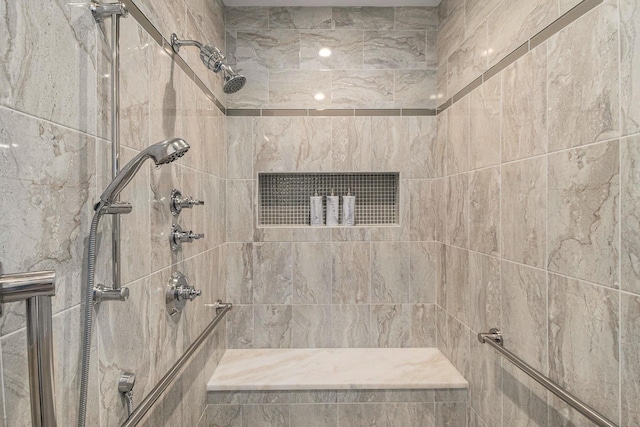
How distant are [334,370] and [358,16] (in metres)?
1.99

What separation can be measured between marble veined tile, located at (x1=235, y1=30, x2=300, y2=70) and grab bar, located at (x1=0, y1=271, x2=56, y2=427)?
1990 millimetres

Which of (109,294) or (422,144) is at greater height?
(422,144)

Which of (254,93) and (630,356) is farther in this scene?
(254,93)

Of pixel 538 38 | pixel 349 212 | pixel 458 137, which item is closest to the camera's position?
pixel 538 38

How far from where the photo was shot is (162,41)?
51.9 inches

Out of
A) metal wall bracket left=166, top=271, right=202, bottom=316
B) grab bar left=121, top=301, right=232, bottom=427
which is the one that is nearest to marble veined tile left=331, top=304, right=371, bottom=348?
grab bar left=121, top=301, right=232, bottom=427

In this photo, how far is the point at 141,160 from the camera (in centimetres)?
92

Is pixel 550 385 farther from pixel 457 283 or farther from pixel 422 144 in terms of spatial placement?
pixel 422 144

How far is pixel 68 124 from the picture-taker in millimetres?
815

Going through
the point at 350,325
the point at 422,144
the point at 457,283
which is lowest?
the point at 350,325

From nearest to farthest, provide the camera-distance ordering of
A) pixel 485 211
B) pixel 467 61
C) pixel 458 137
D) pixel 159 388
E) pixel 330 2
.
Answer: pixel 159 388, pixel 485 211, pixel 467 61, pixel 458 137, pixel 330 2

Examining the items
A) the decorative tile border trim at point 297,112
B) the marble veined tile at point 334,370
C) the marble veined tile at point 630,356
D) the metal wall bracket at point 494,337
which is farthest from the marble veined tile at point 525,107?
the marble veined tile at point 334,370

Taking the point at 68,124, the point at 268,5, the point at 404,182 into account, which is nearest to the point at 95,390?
the point at 68,124

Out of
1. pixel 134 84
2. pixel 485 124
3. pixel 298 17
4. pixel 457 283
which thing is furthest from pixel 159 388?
pixel 298 17
